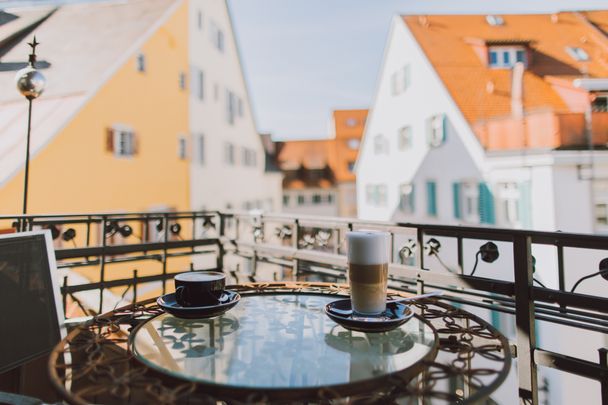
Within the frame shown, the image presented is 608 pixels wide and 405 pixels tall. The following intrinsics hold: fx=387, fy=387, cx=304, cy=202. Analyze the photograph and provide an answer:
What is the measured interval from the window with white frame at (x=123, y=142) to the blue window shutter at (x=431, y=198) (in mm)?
9723

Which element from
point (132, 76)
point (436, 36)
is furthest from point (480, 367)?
point (436, 36)

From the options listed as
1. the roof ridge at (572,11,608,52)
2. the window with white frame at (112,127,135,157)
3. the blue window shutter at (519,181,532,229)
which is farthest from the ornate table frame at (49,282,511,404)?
the window with white frame at (112,127,135,157)

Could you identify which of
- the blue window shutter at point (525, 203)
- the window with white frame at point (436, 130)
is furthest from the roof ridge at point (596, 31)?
the window with white frame at point (436, 130)

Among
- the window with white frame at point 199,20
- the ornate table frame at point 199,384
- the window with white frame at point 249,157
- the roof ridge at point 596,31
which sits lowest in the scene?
the ornate table frame at point 199,384

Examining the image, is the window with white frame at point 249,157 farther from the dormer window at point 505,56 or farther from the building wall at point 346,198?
the dormer window at point 505,56

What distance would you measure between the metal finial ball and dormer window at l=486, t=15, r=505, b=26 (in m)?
13.7

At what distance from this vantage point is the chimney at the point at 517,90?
1059 cm

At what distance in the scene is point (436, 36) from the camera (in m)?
13.7

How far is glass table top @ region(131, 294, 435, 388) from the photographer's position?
2.80 feet

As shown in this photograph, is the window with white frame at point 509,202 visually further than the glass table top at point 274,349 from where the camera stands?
Yes

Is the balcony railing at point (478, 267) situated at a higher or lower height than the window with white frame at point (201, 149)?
lower

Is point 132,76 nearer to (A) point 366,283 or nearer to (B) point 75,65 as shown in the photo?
(B) point 75,65

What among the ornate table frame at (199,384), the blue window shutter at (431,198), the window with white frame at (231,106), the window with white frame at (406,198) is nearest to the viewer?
the ornate table frame at (199,384)

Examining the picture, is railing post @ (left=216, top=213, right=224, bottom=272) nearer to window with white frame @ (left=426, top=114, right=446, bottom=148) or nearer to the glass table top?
the glass table top
